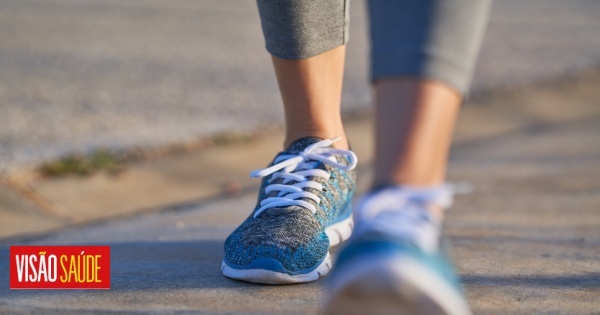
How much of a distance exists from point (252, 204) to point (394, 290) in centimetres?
164

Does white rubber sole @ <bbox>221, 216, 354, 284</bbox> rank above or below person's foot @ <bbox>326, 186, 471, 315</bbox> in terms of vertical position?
below

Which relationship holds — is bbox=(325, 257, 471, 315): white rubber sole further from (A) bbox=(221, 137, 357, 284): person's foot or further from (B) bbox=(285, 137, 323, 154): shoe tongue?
(B) bbox=(285, 137, 323, 154): shoe tongue

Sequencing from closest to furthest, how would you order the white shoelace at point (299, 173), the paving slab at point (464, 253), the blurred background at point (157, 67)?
the paving slab at point (464, 253) < the white shoelace at point (299, 173) < the blurred background at point (157, 67)

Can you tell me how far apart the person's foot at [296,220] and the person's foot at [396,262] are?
39 centimetres

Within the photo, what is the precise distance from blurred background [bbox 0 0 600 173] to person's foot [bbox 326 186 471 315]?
1934 millimetres

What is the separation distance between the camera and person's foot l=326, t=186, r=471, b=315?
918mm

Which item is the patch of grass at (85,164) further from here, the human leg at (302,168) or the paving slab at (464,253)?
the human leg at (302,168)

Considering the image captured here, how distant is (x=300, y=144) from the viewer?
161cm

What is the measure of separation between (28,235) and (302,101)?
938 millimetres

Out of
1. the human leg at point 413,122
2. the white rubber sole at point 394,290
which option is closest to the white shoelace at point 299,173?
the human leg at point 413,122

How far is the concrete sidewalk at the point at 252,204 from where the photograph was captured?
4.63 ft

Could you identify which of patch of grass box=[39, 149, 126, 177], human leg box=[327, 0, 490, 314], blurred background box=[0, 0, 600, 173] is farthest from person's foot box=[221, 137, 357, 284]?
blurred background box=[0, 0, 600, 173]

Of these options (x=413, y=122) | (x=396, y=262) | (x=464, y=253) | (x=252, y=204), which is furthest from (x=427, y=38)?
(x=252, y=204)

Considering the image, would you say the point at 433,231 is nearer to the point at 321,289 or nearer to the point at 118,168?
the point at 321,289
